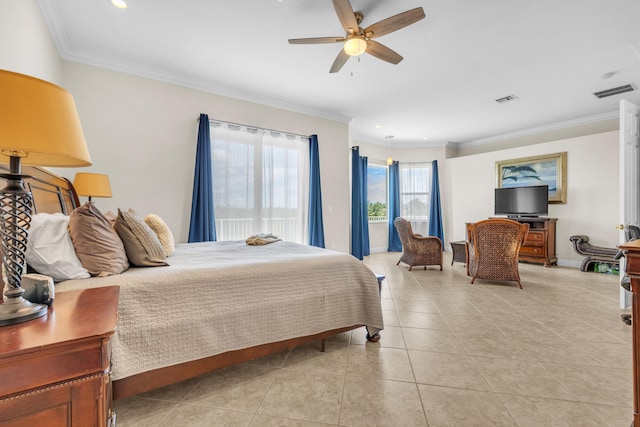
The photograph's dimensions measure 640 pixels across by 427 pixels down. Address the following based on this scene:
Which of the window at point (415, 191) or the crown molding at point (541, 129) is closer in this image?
the crown molding at point (541, 129)

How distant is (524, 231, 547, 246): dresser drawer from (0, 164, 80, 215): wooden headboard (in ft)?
23.0

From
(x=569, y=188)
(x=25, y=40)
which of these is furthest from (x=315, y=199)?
(x=569, y=188)

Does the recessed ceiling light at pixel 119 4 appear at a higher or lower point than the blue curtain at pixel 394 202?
higher

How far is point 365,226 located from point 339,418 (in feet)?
16.7

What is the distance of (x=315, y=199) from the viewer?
466cm

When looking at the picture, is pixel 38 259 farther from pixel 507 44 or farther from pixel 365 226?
pixel 365 226

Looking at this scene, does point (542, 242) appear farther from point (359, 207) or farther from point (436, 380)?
point (436, 380)

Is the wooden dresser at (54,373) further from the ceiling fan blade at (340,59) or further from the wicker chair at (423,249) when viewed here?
the wicker chair at (423,249)

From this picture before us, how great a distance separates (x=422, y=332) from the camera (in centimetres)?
239

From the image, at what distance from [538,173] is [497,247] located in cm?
310

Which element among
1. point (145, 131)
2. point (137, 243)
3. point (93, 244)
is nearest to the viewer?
point (93, 244)

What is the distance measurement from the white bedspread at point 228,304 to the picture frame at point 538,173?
5527 millimetres

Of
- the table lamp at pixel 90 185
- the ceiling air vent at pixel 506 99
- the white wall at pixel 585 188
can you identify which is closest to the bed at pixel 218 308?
the table lamp at pixel 90 185

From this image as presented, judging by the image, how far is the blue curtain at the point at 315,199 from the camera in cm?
465
